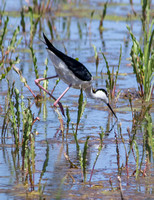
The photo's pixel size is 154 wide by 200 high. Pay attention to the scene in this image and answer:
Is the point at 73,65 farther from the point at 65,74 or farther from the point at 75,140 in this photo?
the point at 75,140

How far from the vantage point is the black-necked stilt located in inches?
233

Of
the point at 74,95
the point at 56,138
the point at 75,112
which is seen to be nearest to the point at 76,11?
the point at 74,95

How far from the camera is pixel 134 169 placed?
409 cm

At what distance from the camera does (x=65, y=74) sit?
609 centimetres

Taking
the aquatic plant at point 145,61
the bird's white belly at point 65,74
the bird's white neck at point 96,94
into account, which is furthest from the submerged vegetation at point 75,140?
the bird's white belly at point 65,74

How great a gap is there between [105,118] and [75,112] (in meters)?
0.37

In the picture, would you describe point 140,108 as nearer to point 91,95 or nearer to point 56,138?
point 91,95

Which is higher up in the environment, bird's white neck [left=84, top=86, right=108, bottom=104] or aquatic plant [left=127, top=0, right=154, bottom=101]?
aquatic plant [left=127, top=0, right=154, bottom=101]

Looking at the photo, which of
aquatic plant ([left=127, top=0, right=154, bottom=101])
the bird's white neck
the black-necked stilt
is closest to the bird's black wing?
the black-necked stilt

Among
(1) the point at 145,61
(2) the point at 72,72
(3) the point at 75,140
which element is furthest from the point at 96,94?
(3) the point at 75,140

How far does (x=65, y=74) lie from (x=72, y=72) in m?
0.10

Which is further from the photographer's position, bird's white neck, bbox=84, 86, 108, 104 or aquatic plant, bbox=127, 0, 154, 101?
bird's white neck, bbox=84, 86, 108, 104

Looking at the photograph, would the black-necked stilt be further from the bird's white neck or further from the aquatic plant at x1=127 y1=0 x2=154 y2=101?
the aquatic plant at x1=127 y1=0 x2=154 y2=101

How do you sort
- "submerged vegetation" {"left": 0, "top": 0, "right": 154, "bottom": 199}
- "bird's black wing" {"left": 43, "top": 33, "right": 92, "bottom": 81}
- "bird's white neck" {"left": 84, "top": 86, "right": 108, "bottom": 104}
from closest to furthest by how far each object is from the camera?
"submerged vegetation" {"left": 0, "top": 0, "right": 154, "bottom": 199}
"bird's black wing" {"left": 43, "top": 33, "right": 92, "bottom": 81}
"bird's white neck" {"left": 84, "top": 86, "right": 108, "bottom": 104}
